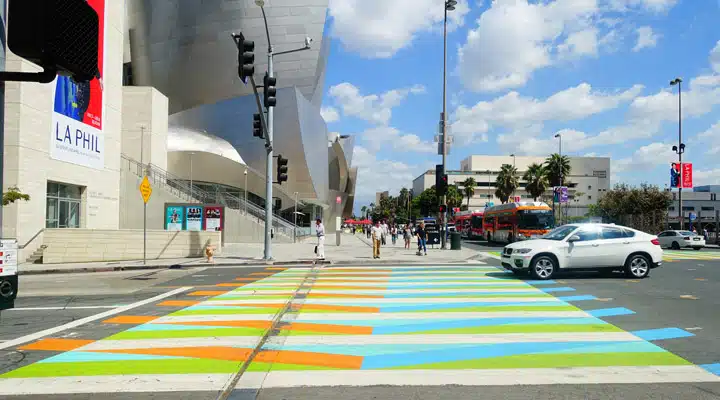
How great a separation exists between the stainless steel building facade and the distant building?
69.7 m

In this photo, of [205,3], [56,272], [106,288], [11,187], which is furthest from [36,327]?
[205,3]

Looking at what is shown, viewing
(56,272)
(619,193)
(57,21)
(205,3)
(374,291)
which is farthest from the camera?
(619,193)

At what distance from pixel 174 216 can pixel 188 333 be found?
70.0 feet

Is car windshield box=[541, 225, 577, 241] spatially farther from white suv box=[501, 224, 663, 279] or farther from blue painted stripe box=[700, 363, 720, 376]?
blue painted stripe box=[700, 363, 720, 376]

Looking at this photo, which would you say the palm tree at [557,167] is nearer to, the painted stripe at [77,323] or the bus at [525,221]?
the bus at [525,221]

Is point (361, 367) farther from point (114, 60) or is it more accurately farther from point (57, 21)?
point (114, 60)

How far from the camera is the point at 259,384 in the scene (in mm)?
5113

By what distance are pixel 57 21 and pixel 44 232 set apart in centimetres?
2233

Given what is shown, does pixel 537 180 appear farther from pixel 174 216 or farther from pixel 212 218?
pixel 174 216

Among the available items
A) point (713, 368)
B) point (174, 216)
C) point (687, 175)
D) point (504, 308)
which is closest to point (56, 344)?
point (504, 308)

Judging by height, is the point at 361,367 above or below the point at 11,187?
below

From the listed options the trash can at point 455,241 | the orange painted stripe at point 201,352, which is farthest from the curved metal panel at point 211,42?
the orange painted stripe at point 201,352

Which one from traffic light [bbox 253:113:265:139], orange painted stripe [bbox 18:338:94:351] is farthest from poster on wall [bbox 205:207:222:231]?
orange painted stripe [bbox 18:338:94:351]

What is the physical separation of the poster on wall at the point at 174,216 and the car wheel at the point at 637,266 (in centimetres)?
2185
